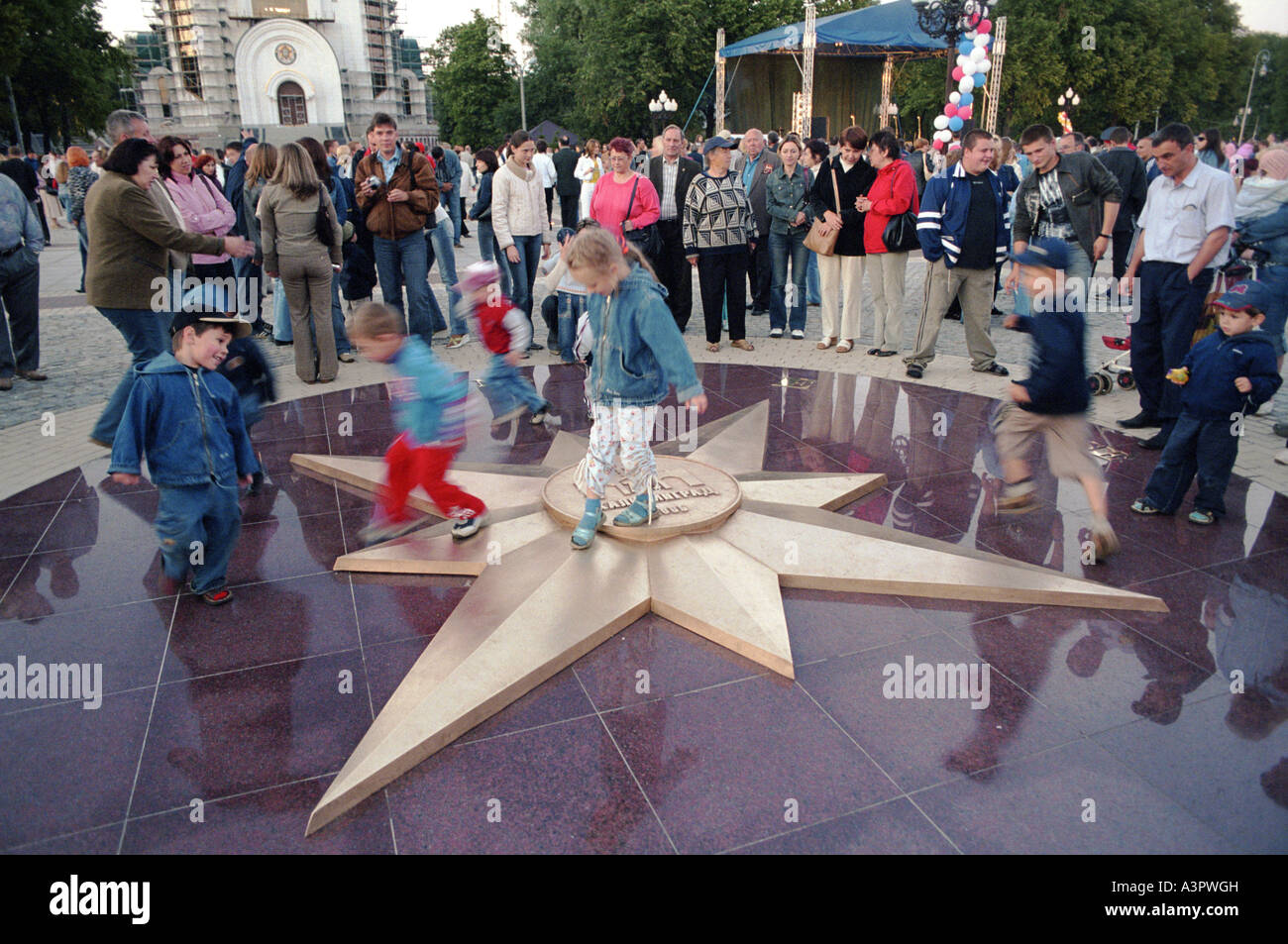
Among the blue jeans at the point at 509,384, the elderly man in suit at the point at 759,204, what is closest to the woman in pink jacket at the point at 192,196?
the blue jeans at the point at 509,384

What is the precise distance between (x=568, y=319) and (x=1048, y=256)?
15.5ft

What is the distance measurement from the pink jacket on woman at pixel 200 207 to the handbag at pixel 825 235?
17.8 ft

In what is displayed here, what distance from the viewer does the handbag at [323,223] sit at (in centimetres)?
707

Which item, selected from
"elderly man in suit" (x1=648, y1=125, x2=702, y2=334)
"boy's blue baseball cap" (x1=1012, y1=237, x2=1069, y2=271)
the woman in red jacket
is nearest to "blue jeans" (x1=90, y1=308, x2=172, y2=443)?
"elderly man in suit" (x1=648, y1=125, x2=702, y2=334)

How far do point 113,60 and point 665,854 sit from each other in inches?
1997

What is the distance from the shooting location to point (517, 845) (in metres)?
2.54

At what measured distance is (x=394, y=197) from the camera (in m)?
7.71

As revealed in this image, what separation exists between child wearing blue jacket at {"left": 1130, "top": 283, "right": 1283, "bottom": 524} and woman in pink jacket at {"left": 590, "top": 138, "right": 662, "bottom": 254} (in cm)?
455

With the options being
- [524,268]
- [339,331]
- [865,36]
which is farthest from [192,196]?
[865,36]

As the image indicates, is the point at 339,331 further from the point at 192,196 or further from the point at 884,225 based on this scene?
the point at 884,225

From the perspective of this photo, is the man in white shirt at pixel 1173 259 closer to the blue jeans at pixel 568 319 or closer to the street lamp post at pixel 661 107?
the blue jeans at pixel 568 319

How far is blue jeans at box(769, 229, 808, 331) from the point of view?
898 cm
